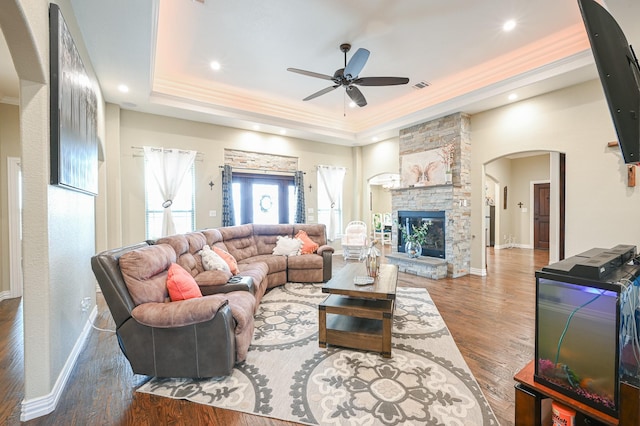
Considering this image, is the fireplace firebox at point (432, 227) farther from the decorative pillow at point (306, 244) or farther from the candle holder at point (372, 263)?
the candle holder at point (372, 263)

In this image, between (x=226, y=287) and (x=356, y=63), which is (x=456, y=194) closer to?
(x=356, y=63)

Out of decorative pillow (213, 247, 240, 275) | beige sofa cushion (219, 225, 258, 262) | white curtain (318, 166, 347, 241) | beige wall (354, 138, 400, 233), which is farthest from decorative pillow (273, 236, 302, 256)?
beige wall (354, 138, 400, 233)

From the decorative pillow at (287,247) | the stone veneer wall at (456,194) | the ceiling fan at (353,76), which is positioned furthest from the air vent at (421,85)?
the decorative pillow at (287,247)

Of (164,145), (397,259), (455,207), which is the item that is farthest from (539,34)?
(164,145)

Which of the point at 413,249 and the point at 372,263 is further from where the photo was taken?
the point at 413,249

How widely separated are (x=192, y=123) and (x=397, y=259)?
5.06 m

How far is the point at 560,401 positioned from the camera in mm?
1176

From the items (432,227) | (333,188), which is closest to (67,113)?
(432,227)

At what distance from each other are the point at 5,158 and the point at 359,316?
17.4 ft

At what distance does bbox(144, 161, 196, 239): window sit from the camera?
5.01 meters

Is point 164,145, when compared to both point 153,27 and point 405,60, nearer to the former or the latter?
point 153,27

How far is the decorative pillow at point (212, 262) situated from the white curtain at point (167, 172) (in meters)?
2.14

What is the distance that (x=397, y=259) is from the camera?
5.64m

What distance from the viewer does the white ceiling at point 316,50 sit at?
2854mm
